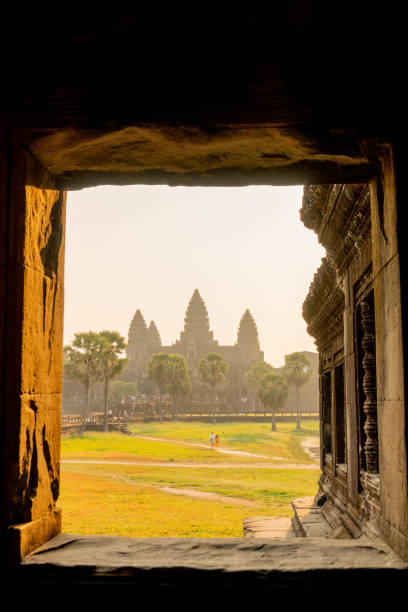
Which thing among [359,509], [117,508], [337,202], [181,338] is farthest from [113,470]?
[181,338]

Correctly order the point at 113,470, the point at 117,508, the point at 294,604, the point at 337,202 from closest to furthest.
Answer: the point at 294,604
the point at 337,202
the point at 117,508
the point at 113,470

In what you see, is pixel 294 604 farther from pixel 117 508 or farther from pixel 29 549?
pixel 117 508

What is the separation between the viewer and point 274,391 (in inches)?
2296

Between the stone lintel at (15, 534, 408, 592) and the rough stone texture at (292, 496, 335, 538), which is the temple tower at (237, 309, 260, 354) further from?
the stone lintel at (15, 534, 408, 592)

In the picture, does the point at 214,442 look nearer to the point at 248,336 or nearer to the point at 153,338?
the point at 248,336

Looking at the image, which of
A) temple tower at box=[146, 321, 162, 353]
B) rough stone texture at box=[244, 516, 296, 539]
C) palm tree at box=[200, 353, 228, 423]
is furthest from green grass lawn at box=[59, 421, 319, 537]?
temple tower at box=[146, 321, 162, 353]

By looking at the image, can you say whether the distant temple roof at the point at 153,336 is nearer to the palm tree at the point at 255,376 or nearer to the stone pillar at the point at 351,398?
the palm tree at the point at 255,376

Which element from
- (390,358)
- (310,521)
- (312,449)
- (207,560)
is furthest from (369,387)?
(312,449)

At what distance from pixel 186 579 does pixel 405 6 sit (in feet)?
9.38

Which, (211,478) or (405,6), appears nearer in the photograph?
(405,6)

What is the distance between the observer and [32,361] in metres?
3.06

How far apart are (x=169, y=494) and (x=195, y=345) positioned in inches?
3417

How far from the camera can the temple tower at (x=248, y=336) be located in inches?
3952

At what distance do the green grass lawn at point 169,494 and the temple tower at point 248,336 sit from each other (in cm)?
6764
